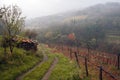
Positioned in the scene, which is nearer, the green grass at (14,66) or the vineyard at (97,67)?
the green grass at (14,66)

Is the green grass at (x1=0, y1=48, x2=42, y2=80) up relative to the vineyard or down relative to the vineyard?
up

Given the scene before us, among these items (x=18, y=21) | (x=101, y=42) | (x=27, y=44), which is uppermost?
(x=18, y=21)

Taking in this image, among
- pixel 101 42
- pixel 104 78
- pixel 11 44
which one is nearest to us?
pixel 104 78

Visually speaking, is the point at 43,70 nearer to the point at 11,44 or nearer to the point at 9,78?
the point at 9,78

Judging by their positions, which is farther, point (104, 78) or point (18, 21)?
point (18, 21)

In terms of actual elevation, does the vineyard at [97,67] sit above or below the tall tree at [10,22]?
below

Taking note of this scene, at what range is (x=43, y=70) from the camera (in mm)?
38062

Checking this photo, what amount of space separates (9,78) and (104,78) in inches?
629

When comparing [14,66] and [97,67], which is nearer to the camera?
[14,66]

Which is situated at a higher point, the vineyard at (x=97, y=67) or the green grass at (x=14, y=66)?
the green grass at (x=14, y=66)

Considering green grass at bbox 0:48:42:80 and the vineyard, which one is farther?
the vineyard

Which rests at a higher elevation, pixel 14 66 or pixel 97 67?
pixel 14 66

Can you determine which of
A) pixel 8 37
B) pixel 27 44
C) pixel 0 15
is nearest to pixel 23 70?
pixel 8 37

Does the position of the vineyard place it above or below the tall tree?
below
